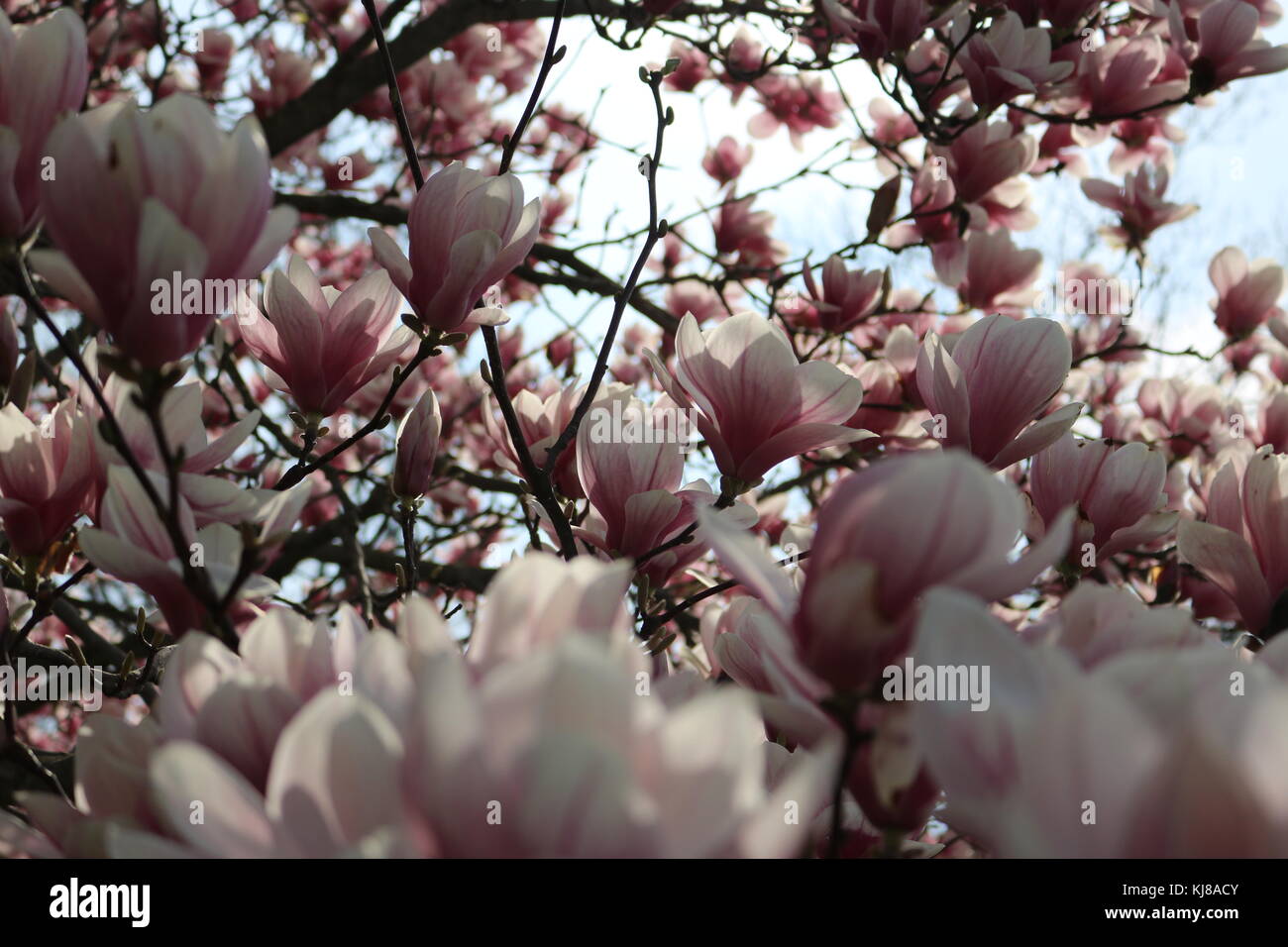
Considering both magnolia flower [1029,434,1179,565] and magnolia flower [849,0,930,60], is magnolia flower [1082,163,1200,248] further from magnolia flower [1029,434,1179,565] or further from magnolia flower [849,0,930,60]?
magnolia flower [1029,434,1179,565]

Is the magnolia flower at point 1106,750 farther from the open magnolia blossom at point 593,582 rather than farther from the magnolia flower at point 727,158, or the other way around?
the magnolia flower at point 727,158

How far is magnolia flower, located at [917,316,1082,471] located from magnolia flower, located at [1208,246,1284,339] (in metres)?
1.91

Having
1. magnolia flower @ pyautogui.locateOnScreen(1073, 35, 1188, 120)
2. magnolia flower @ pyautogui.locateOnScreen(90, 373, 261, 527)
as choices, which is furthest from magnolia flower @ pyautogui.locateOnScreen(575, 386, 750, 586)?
magnolia flower @ pyautogui.locateOnScreen(1073, 35, 1188, 120)

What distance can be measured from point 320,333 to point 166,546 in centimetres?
34

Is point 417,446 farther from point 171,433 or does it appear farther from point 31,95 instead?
point 31,95

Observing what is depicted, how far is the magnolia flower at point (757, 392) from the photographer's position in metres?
0.92

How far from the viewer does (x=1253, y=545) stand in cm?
87

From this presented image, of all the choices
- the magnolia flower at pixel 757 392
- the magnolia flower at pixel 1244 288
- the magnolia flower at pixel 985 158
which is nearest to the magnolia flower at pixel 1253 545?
the magnolia flower at pixel 757 392

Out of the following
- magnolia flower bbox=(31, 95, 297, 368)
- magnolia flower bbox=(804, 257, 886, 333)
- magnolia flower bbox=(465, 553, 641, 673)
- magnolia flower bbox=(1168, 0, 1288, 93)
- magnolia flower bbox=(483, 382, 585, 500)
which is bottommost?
magnolia flower bbox=(465, 553, 641, 673)

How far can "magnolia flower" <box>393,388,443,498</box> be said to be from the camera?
1058mm

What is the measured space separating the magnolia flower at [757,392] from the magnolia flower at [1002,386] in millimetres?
80
